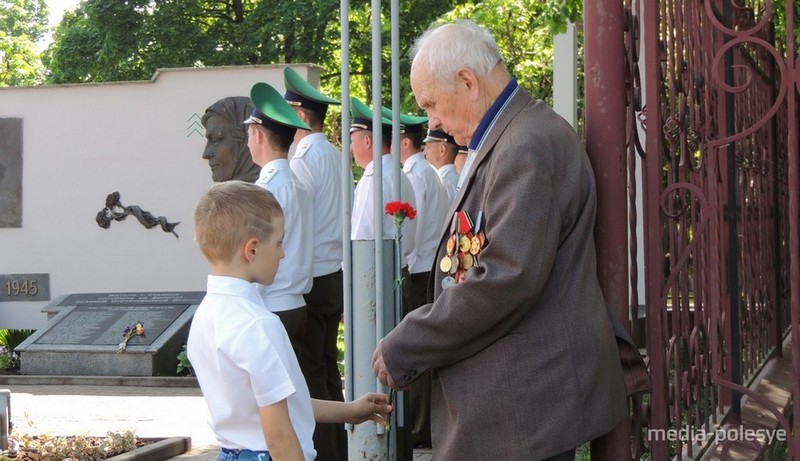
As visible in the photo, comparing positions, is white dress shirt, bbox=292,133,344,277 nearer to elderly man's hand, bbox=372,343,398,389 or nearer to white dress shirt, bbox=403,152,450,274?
white dress shirt, bbox=403,152,450,274

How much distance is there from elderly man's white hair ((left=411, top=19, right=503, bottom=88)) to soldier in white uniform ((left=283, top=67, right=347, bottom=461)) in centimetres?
306

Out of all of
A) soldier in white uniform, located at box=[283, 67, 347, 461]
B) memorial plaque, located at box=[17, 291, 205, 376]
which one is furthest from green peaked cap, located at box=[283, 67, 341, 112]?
memorial plaque, located at box=[17, 291, 205, 376]

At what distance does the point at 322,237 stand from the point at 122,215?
7286 mm

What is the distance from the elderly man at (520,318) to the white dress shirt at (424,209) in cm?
450

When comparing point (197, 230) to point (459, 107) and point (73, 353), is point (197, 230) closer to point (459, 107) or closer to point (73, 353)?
point (459, 107)

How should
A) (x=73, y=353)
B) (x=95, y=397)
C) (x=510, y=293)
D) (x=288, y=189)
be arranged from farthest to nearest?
(x=73, y=353)
(x=95, y=397)
(x=288, y=189)
(x=510, y=293)

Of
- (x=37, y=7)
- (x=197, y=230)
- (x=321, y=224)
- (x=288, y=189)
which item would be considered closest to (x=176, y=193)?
(x=321, y=224)

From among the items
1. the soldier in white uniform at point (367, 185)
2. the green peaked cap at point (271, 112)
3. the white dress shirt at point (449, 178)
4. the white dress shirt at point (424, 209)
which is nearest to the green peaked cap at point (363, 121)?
the soldier in white uniform at point (367, 185)

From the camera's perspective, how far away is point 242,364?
250 centimetres

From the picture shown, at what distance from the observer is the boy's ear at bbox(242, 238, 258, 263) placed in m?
2.63

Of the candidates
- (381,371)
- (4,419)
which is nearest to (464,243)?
(381,371)

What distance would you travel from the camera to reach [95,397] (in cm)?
954

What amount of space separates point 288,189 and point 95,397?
5.18 metres

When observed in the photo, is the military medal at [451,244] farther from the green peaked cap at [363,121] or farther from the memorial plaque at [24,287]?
the memorial plaque at [24,287]
